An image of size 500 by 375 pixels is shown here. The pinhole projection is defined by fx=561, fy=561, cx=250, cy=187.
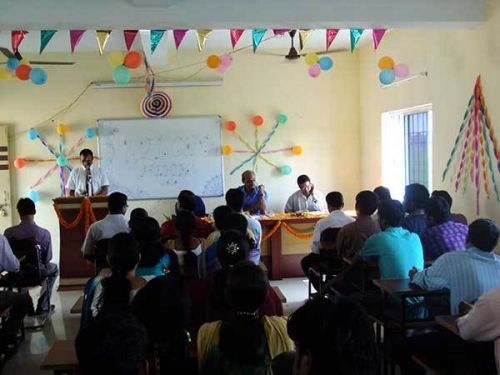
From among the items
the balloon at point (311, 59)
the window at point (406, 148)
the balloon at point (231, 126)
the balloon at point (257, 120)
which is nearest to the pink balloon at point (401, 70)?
the window at point (406, 148)

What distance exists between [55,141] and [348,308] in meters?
7.16

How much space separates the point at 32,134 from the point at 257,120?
10.3 feet

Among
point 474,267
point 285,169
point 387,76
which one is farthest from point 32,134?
point 474,267

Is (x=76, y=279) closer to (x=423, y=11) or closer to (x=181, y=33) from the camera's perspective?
(x=181, y=33)

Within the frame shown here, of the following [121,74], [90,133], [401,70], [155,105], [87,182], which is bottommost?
[87,182]

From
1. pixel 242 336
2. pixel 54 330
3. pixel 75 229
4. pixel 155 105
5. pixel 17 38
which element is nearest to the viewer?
pixel 242 336

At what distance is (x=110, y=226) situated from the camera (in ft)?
15.9

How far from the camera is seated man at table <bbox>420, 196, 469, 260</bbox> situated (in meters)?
3.71

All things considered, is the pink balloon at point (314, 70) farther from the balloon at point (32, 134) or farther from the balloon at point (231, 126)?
the balloon at point (32, 134)

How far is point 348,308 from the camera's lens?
4.89ft

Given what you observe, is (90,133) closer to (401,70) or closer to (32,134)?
(32,134)

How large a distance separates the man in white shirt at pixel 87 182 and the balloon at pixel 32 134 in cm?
88

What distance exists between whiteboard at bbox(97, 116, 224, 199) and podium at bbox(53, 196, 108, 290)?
1939mm

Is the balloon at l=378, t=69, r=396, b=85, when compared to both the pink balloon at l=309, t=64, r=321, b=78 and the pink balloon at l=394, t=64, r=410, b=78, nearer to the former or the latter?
the pink balloon at l=394, t=64, r=410, b=78
